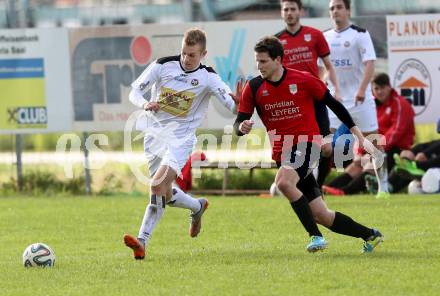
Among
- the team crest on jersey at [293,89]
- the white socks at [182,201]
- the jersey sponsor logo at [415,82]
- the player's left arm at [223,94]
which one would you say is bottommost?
the white socks at [182,201]

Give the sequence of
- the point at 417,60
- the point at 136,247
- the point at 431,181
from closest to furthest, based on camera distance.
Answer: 1. the point at 136,247
2. the point at 431,181
3. the point at 417,60

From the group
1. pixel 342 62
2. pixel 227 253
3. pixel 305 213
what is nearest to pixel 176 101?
pixel 227 253

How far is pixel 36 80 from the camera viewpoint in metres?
16.9

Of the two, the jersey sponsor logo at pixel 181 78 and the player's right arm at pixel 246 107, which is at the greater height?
the jersey sponsor logo at pixel 181 78

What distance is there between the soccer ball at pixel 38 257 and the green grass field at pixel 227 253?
0.11 metres

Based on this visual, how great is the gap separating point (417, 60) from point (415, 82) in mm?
314

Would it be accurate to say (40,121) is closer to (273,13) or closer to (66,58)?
(66,58)

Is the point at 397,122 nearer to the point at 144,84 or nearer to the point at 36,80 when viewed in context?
the point at 36,80

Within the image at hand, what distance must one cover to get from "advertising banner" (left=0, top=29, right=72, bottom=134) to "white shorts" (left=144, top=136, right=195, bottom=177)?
22.0ft

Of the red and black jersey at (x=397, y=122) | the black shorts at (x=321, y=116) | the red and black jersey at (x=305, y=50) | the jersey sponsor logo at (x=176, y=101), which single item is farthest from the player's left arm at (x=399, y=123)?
the black shorts at (x=321, y=116)

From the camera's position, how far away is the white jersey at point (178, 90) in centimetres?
1014

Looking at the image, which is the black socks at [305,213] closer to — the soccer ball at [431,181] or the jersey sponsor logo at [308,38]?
the jersey sponsor logo at [308,38]

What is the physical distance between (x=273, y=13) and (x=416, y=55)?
2.24 metres

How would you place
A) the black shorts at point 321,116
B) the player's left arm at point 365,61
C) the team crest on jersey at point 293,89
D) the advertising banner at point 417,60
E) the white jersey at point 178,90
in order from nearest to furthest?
the team crest on jersey at point 293,89
the black shorts at point 321,116
the white jersey at point 178,90
the player's left arm at point 365,61
the advertising banner at point 417,60
